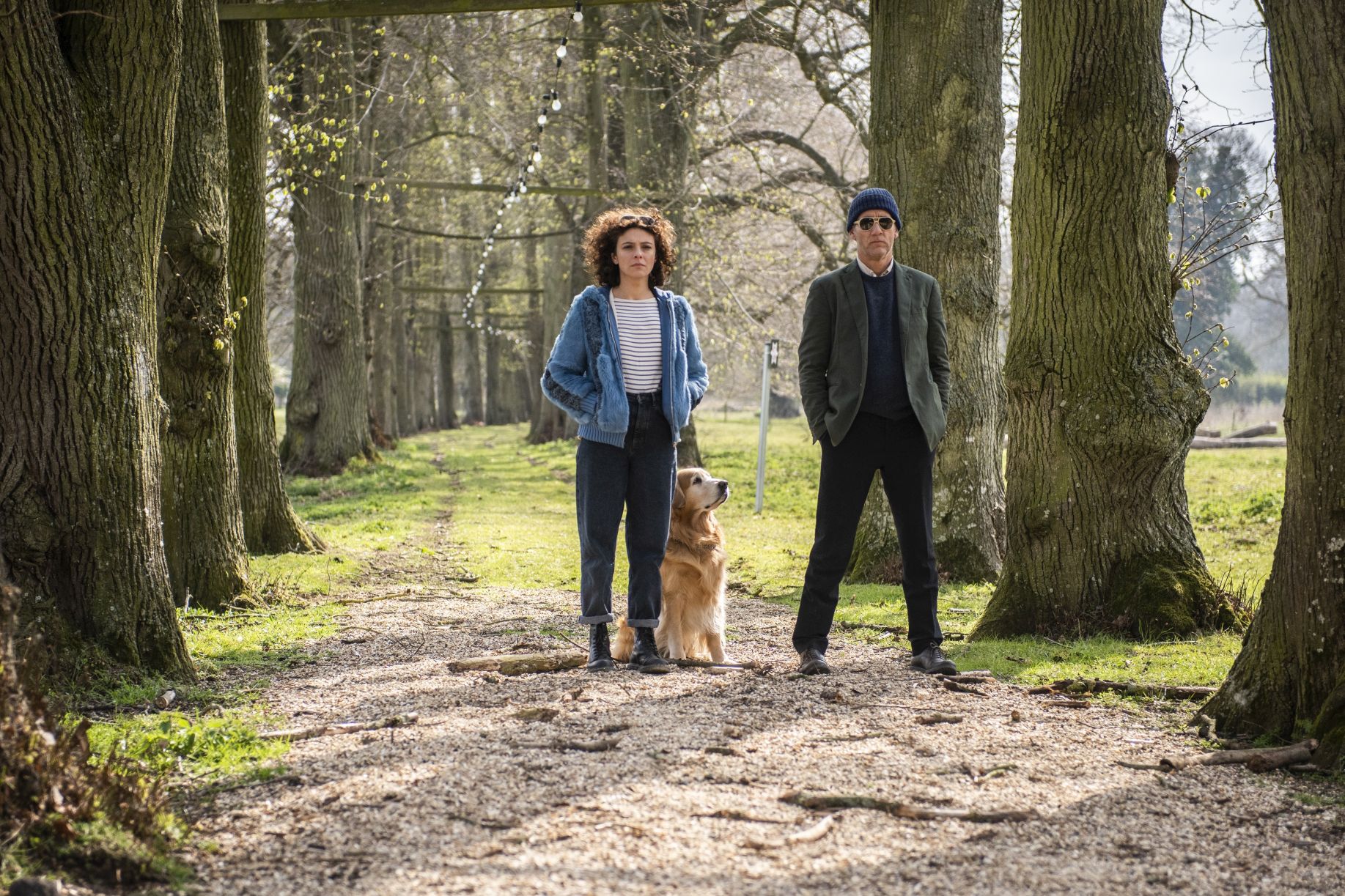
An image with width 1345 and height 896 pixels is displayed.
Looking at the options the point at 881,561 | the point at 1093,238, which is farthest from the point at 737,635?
the point at 1093,238

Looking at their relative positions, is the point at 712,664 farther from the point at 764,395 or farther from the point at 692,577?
the point at 764,395

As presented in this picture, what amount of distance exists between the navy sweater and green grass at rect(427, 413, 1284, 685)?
152cm

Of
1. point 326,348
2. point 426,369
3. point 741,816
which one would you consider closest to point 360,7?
point 741,816

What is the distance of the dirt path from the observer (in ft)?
11.4

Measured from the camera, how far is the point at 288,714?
5.36 metres

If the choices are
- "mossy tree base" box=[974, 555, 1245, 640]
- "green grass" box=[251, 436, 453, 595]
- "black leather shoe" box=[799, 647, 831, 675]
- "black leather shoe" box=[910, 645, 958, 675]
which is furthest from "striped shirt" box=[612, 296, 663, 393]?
"green grass" box=[251, 436, 453, 595]

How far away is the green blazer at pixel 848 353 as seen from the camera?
20.4 feet

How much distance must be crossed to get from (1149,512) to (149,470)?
5.42 meters

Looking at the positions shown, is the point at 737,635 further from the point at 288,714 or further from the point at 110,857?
the point at 110,857

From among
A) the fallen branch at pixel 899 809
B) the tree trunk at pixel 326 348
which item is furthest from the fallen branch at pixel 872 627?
the tree trunk at pixel 326 348

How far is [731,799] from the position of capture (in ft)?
13.3

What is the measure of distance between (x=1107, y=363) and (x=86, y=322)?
5378mm

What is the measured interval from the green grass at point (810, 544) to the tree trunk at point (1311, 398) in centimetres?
116

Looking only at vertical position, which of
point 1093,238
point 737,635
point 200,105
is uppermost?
point 200,105
